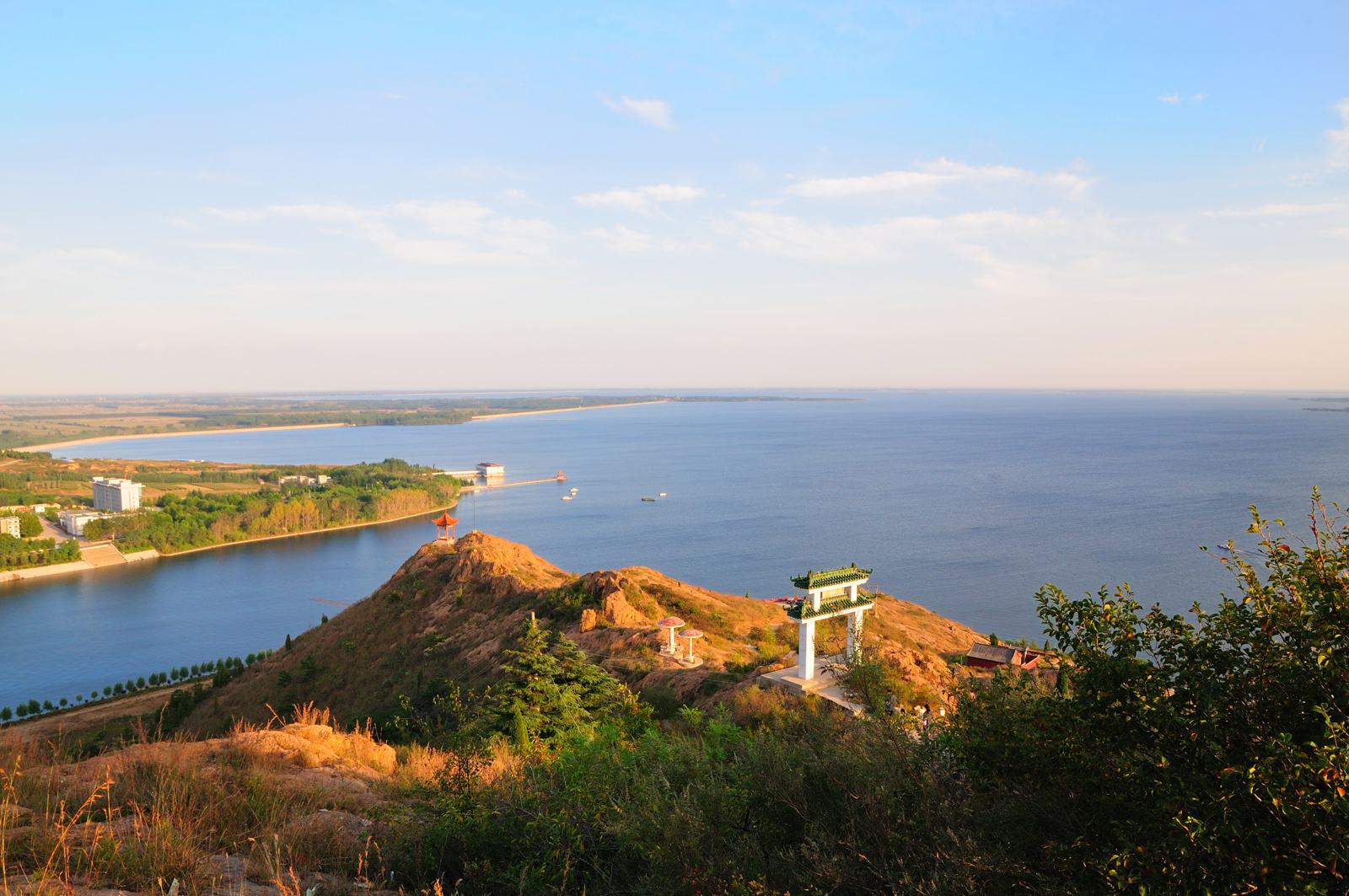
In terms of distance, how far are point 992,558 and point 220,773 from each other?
58.4m

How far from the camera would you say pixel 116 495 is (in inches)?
3536

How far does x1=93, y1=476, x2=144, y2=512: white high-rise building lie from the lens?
88.8 metres

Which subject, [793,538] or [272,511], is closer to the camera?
[793,538]

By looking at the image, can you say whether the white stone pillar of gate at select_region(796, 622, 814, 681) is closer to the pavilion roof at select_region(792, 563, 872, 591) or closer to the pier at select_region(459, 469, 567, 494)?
the pavilion roof at select_region(792, 563, 872, 591)

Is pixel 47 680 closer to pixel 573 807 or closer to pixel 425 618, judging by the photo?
pixel 425 618

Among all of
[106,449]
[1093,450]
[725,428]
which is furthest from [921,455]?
[106,449]

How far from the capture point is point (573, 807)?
16.2 feet

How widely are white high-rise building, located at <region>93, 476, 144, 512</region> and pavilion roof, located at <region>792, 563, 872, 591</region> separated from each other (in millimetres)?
96147

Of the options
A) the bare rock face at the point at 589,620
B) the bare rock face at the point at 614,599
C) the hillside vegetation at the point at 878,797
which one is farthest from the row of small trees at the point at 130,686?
the hillside vegetation at the point at 878,797

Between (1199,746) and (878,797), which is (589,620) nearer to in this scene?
(878,797)

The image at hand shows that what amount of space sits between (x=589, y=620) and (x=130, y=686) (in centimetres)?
2949

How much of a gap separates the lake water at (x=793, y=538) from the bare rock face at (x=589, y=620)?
2894 cm

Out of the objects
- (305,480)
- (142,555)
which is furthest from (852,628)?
(305,480)

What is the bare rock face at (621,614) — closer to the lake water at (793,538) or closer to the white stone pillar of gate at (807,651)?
the white stone pillar of gate at (807,651)
